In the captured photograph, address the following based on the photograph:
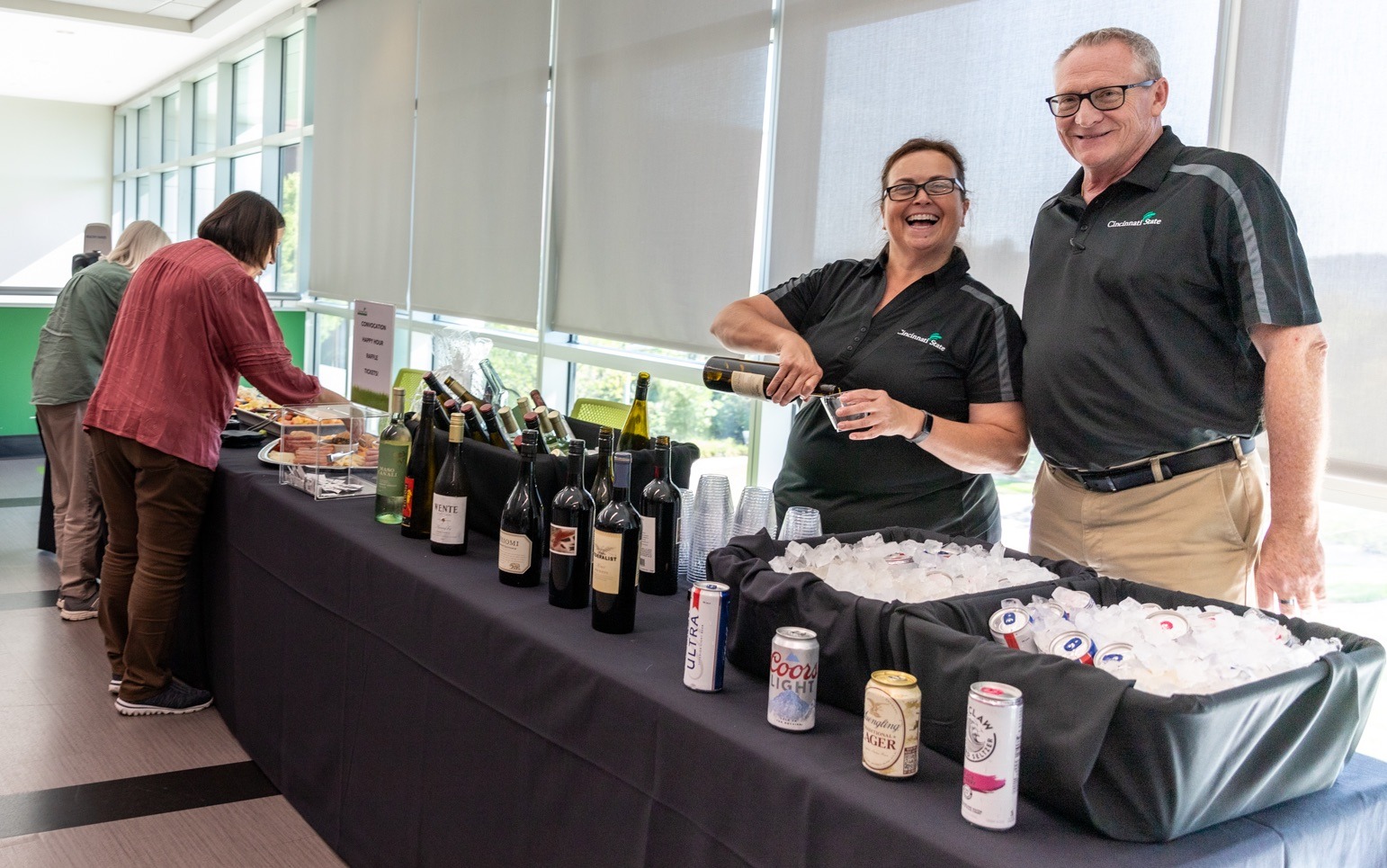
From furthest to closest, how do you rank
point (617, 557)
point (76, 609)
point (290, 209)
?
1. point (290, 209)
2. point (76, 609)
3. point (617, 557)

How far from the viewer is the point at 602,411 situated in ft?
11.8

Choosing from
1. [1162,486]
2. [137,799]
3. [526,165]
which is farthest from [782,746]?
[526,165]

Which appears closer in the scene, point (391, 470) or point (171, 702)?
point (391, 470)

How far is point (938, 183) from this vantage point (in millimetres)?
2127

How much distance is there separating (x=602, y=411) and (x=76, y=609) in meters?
2.16

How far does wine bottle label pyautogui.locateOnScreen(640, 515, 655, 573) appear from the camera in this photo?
6.25 ft

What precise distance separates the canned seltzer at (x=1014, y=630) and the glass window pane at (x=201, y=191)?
36.7 feet

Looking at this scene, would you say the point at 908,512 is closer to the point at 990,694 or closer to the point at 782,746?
the point at 782,746

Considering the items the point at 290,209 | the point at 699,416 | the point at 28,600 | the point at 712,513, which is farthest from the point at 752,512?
the point at 290,209

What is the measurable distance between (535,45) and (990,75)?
108 inches

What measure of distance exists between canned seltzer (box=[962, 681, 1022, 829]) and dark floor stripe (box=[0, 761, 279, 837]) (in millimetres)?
2183

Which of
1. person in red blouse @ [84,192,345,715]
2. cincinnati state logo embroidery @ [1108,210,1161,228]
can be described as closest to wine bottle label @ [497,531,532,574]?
cincinnati state logo embroidery @ [1108,210,1161,228]

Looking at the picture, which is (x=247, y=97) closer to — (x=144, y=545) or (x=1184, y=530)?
(x=144, y=545)

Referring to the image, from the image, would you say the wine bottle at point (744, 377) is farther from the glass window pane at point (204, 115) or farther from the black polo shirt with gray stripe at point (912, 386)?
the glass window pane at point (204, 115)
